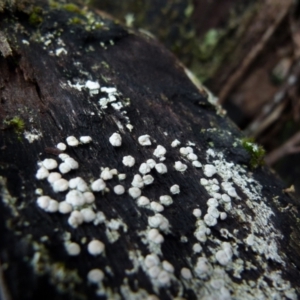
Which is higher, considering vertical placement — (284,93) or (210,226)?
(284,93)

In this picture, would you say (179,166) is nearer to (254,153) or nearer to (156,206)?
(156,206)

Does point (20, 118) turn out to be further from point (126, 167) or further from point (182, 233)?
point (182, 233)

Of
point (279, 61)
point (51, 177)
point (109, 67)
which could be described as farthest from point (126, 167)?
point (279, 61)

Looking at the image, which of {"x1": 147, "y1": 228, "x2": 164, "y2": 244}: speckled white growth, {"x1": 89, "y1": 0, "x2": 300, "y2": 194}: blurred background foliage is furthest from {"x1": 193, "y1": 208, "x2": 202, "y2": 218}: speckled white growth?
{"x1": 89, "y1": 0, "x2": 300, "y2": 194}: blurred background foliage

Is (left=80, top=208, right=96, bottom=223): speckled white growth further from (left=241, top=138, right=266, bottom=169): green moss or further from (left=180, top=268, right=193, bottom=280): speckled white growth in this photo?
(left=241, top=138, right=266, bottom=169): green moss

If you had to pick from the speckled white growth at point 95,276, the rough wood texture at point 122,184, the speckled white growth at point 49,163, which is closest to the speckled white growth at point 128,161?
the rough wood texture at point 122,184

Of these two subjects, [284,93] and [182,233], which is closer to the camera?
[182,233]

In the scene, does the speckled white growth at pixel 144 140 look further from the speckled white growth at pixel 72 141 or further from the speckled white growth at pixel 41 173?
the speckled white growth at pixel 41 173

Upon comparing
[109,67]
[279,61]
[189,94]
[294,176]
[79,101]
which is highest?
[279,61]
